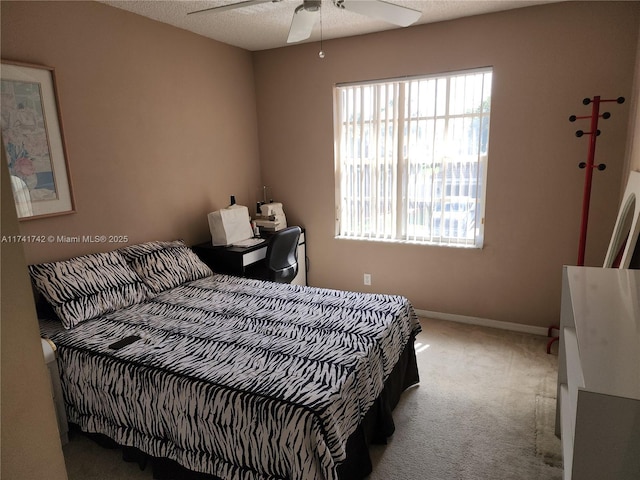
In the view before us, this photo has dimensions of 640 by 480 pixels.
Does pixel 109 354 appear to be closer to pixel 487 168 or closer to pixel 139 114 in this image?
pixel 139 114

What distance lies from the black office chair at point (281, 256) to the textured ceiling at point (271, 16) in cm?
166

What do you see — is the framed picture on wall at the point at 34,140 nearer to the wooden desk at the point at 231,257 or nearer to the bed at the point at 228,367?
the bed at the point at 228,367

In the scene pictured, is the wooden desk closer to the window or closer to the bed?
the bed

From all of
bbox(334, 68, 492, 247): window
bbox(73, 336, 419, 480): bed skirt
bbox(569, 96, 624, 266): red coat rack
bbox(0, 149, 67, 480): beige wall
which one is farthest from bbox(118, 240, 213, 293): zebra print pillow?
bbox(569, 96, 624, 266): red coat rack

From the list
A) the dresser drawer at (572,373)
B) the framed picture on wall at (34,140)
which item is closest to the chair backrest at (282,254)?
the framed picture on wall at (34,140)

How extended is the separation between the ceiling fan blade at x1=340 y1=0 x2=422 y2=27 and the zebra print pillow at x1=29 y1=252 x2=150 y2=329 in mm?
2159

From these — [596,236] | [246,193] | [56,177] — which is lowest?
[596,236]

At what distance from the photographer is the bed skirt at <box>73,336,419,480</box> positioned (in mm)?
1854

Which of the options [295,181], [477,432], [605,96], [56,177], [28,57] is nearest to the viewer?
[477,432]

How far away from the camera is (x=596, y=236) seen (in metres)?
3.02

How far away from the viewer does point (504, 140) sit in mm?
3217

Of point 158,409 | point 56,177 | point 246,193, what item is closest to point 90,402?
point 158,409

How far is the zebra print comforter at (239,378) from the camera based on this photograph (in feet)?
5.22

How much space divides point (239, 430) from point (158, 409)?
0.45m
